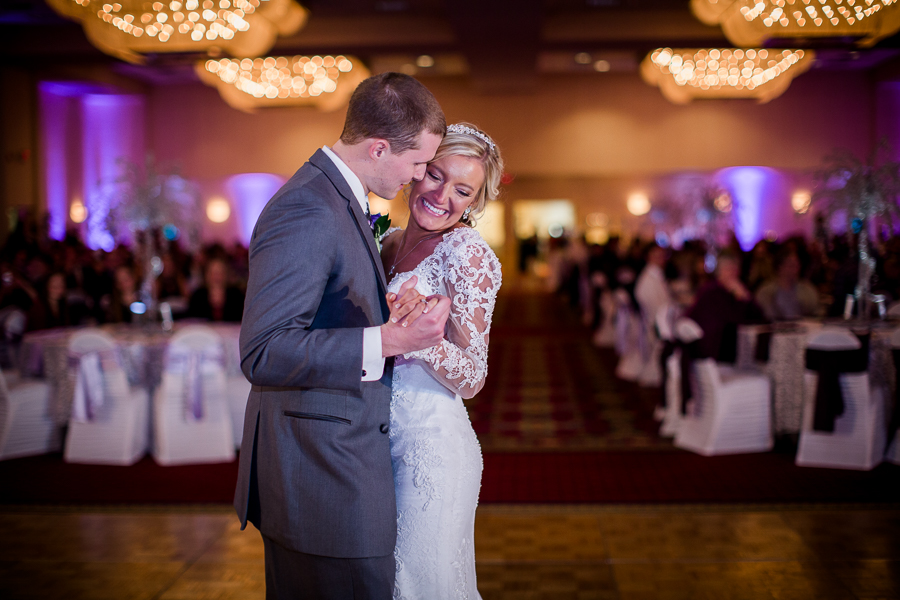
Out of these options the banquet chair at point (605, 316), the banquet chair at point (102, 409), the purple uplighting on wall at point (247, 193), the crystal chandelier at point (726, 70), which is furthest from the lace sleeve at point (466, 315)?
the purple uplighting on wall at point (247, 193)

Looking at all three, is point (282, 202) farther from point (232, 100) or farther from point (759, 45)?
point (232, 100)

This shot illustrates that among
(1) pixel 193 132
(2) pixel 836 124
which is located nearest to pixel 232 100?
(1) pixel 193 132

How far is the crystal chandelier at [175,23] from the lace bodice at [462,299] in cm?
524

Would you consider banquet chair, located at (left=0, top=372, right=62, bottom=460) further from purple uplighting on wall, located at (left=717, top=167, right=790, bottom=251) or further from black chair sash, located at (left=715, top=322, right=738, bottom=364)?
purple uplighting on wall, located at (left=717, top=167, right=790, bottom=251)

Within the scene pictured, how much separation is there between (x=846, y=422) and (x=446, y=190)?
3.91 m

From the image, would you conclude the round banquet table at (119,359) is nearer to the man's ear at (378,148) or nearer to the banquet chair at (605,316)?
the man's ear at (378,148)

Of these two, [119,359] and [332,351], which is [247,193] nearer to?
[119,359]

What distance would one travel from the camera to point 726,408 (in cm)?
496

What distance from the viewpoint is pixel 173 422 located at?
16.1 feet

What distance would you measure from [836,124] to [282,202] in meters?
17.6

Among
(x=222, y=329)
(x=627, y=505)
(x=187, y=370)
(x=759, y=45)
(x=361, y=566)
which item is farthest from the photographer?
(x=759, y=45)

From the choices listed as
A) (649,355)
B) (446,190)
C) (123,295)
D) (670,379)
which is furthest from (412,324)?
(649,355)

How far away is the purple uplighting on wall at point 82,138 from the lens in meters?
14.0

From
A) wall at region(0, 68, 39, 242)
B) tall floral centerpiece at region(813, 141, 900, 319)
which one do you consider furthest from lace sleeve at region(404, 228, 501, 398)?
wall at region(0, 68, 39, 242)
